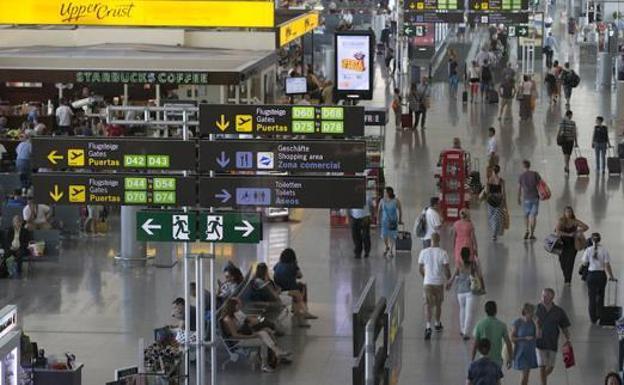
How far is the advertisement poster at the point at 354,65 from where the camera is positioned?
125ft

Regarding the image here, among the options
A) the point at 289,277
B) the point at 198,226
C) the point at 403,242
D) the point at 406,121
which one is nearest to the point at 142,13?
the point at 406,121

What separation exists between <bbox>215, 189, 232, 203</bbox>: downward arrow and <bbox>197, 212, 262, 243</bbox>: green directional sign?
490mm

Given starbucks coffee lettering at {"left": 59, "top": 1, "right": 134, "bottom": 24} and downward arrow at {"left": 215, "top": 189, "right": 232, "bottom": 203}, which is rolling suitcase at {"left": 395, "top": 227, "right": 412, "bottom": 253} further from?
starbucks coffee lettering at {"left": 59, "top": 1, "right": 134, "bottom": 24}

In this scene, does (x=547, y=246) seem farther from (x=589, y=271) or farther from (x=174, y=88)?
(x=174, y=88)

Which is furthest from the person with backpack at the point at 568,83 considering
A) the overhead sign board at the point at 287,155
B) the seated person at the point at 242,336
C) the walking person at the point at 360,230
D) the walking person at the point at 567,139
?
the overhead sign board at the point at 287,155

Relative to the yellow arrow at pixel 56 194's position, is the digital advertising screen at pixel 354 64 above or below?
above

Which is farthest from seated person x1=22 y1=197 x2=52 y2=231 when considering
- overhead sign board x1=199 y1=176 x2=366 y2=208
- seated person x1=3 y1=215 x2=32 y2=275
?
overhead sign board x1=199 y1=176 x2=366 y2=208

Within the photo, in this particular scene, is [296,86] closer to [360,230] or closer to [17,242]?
[360,230]

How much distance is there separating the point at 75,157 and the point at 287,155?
7.26 feet

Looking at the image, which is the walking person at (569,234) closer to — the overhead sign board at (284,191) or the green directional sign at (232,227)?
the overhead sign board at (284,191)

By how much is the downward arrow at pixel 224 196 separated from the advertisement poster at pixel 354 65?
20.2 metres

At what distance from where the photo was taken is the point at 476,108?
48.6 meters

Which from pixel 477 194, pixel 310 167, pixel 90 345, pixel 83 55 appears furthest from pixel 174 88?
pixel 310 167

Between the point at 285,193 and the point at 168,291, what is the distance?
20.1 feet
